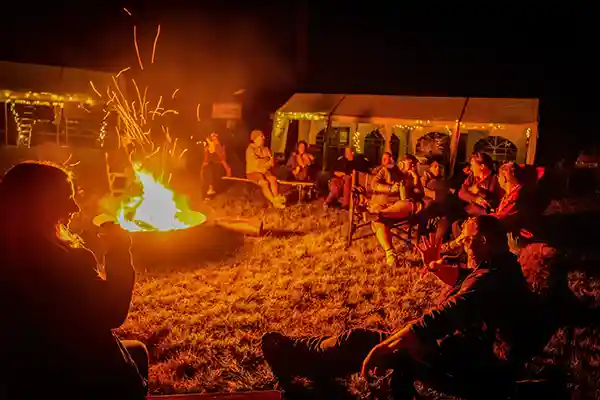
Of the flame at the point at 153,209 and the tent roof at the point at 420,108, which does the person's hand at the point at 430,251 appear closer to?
the flame at the point at 153,209

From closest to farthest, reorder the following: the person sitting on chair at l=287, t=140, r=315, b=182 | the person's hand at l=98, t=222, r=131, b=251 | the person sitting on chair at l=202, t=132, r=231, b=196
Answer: the person's hand at l=98, t=222, r=131, b=251
the person sitting on chair at l=287, t=140, r=315, b=182
the person sitting on chair at l=202, t=132, r=231, b=196

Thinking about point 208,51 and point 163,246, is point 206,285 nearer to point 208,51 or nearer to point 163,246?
point 163,246

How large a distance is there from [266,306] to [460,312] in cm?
289

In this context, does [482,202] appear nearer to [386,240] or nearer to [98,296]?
[386,240]

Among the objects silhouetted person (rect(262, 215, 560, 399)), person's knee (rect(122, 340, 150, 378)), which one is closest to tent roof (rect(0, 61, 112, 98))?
person's knee (rect(122, 340, 150, 378))

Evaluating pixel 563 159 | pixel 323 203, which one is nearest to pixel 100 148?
pixel 323 203

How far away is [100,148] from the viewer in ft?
48.6

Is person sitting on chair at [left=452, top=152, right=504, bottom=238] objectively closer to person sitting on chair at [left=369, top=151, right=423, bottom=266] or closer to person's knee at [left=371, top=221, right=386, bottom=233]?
person sitting on chair at [left=369, top=151, right=423, bottom=266]

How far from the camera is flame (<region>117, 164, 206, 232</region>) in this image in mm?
7547

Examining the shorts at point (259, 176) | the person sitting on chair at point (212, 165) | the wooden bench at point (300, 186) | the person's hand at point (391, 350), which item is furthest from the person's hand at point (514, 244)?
the person sitting on chair at point (212, 165)

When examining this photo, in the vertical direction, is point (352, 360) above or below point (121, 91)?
below

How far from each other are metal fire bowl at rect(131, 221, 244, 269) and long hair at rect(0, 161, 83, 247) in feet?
15.2

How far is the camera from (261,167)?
10.9m

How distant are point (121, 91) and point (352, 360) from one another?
46.9 ft
